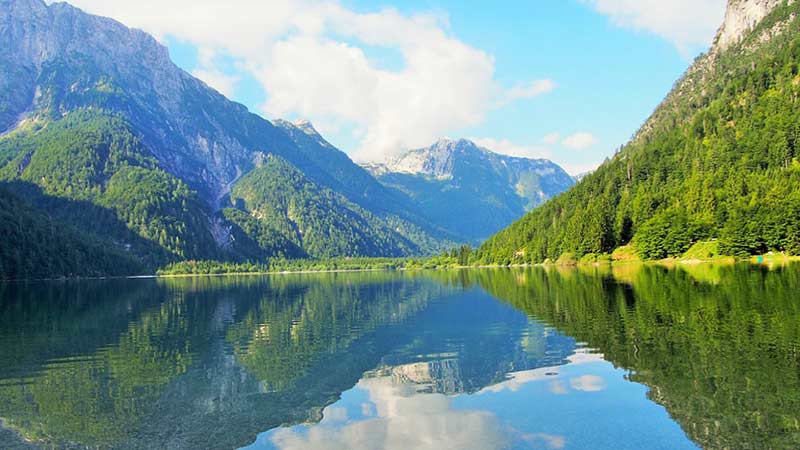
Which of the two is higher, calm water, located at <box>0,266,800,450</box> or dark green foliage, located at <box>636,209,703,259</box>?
dark green foliage, located at <box>636,209,703,259</box>

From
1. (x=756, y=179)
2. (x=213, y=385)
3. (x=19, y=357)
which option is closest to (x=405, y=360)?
(x=213, y=385)

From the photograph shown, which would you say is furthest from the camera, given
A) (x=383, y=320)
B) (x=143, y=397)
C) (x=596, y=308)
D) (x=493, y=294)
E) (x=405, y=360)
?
(x=493, y=294)

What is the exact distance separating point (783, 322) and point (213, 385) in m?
34.1

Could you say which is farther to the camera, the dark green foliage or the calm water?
the dark green foliage

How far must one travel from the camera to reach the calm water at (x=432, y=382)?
20.0 metres

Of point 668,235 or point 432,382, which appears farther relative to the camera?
point 668,235

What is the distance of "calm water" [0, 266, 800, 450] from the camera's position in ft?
A: 65.6

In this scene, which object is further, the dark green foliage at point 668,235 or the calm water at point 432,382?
the dark green foliage at point 668,235

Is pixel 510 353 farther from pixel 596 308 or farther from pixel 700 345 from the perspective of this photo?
pixel 596 308

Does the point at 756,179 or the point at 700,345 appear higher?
the point at 756,179

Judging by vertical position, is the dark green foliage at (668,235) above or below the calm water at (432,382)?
above

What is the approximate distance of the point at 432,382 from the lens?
2859 centimetres

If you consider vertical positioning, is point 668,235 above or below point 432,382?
above

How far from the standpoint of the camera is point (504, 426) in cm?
2070
